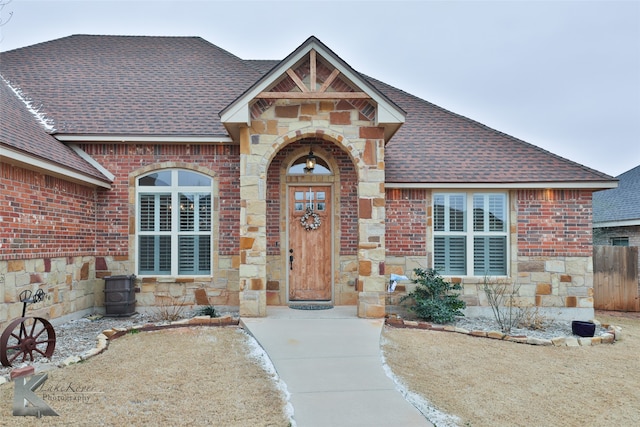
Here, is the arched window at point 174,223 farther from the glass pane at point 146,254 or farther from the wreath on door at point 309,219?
the wreath on door at point 309,219

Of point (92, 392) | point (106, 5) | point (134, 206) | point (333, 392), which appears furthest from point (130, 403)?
point (106, 5)

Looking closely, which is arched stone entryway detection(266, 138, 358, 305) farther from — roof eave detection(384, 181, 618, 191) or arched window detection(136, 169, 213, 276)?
arched window detection(136, 169, 213, 276)

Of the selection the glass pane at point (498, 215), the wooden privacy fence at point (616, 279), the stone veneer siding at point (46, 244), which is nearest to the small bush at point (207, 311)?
the stone veneer siding at point (46, 244)

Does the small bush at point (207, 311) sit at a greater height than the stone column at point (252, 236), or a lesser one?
lesser

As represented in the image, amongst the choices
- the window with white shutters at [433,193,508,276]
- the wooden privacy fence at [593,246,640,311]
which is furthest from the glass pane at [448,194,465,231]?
the wooden privacy fence at [593,246,640,311]

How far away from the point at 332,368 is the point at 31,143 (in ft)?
20.6

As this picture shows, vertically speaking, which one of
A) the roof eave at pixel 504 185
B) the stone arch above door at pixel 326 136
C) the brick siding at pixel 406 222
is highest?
the stone arch above door at pixel 326 136

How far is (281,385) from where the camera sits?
4625 mm

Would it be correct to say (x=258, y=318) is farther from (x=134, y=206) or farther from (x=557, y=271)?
(x=557, y=271)

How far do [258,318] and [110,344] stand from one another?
7.74ft

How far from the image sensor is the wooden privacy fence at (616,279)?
11.0 metres

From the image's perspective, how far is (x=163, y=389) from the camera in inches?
185

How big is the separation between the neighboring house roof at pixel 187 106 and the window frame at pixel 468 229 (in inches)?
16.8

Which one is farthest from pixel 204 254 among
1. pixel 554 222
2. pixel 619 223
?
pixel 619 223
